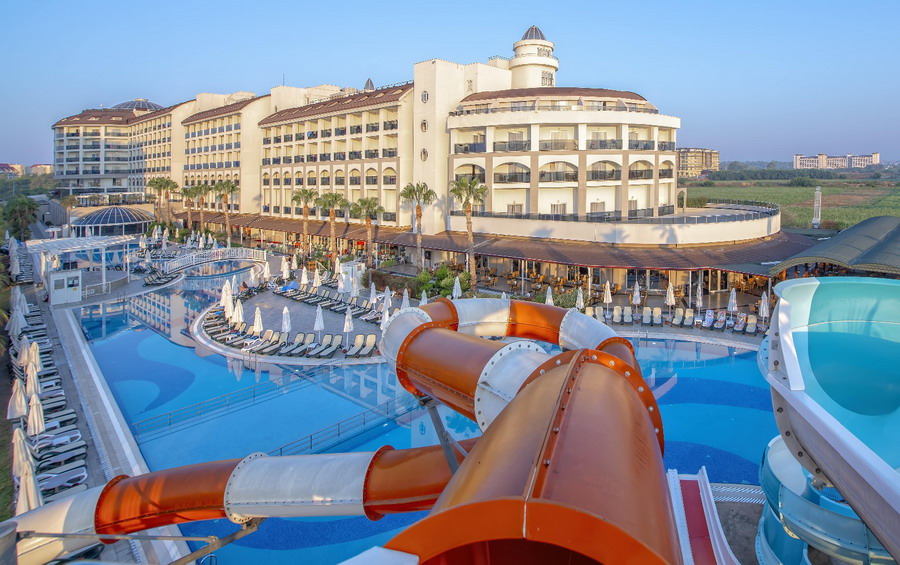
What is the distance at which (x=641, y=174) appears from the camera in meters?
41.2

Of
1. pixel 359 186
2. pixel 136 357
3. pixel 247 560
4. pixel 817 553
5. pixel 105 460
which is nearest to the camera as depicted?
pixel 817 553

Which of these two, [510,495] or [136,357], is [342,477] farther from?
[136,357]

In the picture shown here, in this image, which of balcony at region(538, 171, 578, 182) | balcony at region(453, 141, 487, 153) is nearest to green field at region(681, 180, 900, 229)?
balcony at region(538, 171, 578, 182)

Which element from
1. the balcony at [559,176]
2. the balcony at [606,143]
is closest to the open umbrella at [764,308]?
the balcony at [559,176]

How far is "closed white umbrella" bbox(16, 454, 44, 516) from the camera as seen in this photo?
11031mm

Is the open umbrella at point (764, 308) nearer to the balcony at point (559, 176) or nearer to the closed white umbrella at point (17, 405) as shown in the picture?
the balcony at point (559, 176)

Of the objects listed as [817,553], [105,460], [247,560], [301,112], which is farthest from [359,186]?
[817,553]

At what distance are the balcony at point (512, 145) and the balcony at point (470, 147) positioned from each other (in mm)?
1036

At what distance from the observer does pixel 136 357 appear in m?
24.8

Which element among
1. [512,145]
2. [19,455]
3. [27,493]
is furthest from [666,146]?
[27,493]

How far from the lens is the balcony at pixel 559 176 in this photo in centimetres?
4006

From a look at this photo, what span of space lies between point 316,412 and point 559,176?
87.6 feet

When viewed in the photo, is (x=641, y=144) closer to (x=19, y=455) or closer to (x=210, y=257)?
(x=210, y=257)

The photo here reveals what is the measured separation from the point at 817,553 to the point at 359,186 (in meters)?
48.4
